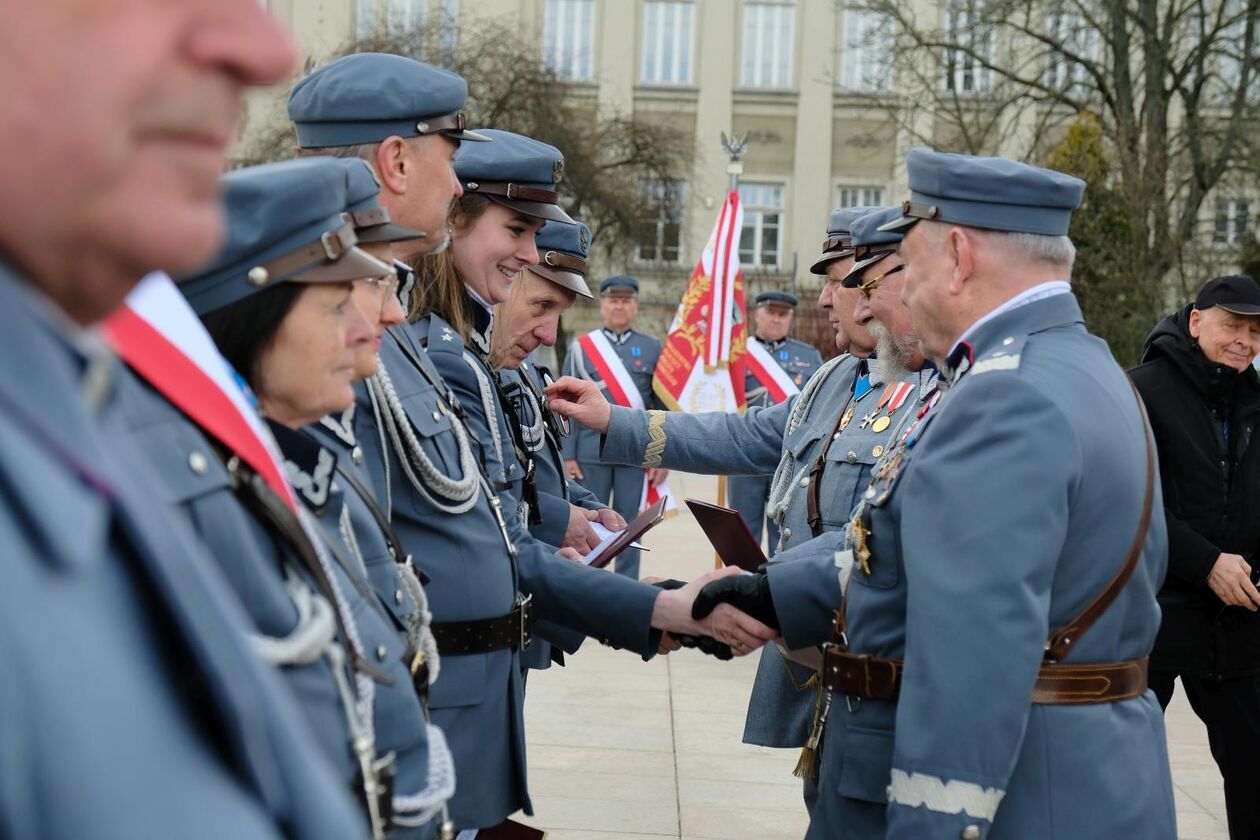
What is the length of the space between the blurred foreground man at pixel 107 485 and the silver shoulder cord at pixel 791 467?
11.9ft

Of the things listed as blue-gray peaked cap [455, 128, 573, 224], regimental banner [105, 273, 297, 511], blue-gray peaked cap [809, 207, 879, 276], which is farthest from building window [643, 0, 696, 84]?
regimental banner [105, 273, 297, 511]

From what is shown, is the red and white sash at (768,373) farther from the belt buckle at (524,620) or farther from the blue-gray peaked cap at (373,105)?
the blue-gray peaked cap at (373,105)

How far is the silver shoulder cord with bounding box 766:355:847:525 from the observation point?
14.5ft

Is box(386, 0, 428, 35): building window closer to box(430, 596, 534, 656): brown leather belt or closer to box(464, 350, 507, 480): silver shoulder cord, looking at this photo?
box(464, 350, 507, 480): silver shoulder cord

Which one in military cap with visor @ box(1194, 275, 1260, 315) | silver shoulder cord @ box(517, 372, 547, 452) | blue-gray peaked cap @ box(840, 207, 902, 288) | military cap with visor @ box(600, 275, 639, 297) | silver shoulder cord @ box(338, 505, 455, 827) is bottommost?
military cap with visor @ box(600, 275, 639, 297)

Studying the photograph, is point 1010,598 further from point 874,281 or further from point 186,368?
point 874,281

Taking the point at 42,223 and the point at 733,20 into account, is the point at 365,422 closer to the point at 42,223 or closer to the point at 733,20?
the point at 42,223

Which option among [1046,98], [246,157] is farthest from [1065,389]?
[246,157]

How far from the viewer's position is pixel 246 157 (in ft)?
87.8

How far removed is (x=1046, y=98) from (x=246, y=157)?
46.2ft

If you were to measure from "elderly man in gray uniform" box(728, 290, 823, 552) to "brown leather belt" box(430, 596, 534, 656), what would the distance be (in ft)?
22.2

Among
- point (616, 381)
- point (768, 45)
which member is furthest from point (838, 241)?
point (768, 45)

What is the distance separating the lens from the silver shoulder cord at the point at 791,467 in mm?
4430

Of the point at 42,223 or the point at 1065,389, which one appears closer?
the point at 42,223
